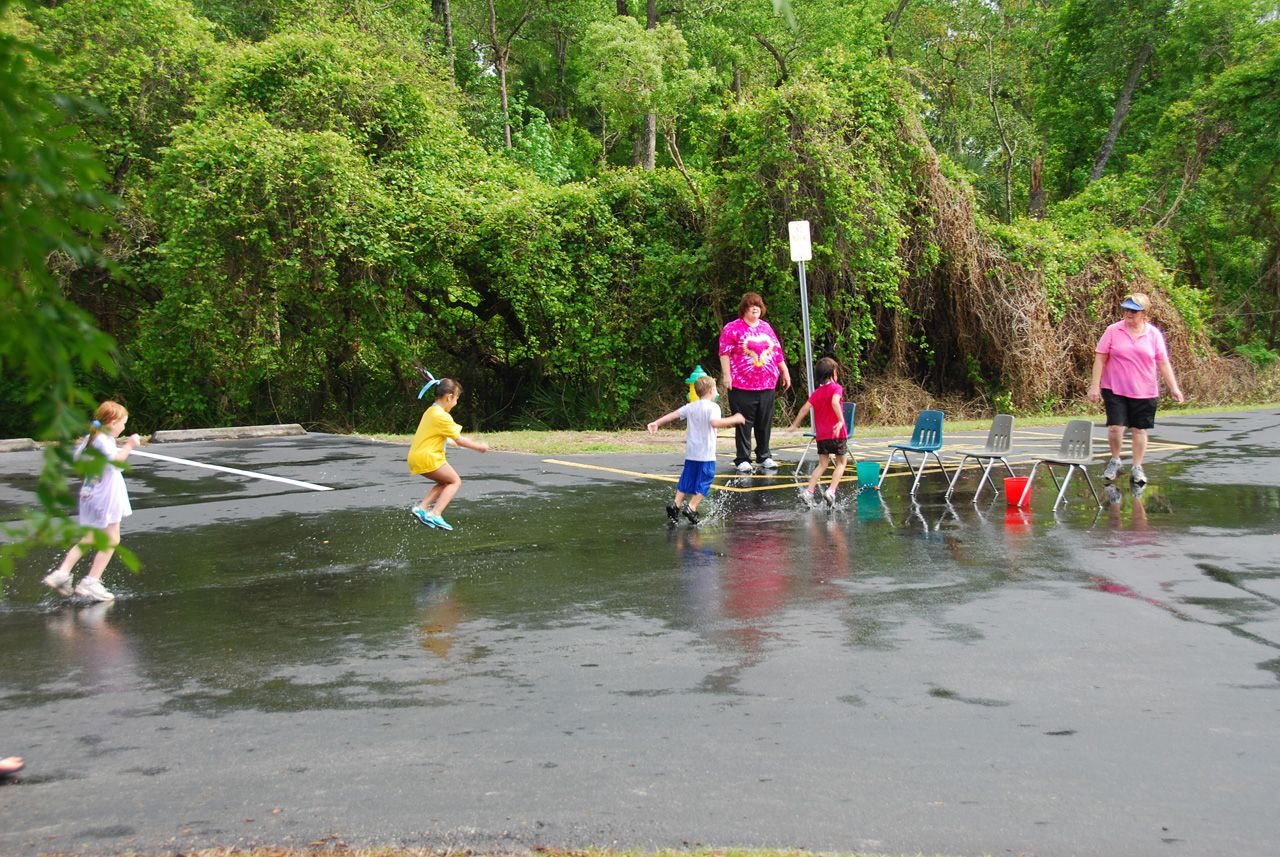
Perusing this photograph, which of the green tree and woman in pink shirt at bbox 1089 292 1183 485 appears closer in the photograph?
the green tree

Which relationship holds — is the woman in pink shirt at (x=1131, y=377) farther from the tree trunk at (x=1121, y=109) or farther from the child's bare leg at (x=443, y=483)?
the tree trunk at (x=1121, y=109)

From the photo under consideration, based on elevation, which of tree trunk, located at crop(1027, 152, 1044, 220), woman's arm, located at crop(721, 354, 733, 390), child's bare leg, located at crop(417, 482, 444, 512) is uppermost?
tree trunk, located at crop(1027, 152, 1044, 220)

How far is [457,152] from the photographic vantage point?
22812 millimetres

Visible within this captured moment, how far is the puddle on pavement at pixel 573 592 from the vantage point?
5.16m

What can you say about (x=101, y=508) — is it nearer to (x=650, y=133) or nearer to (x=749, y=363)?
(x=749, y=363)

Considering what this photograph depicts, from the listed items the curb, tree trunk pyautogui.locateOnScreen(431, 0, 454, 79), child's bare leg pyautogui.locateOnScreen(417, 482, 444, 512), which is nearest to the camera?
child's bare leg pyautogui.locateOnScreen(417, 482, 444, 512)

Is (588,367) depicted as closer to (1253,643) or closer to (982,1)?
(1253,643)

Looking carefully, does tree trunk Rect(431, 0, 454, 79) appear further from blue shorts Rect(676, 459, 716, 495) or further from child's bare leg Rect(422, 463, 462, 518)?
blue shorts Rect(676, 459, 716, 495)

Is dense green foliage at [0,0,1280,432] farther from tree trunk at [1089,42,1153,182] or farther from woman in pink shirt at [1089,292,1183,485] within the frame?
woman in pink shirt at [1089,292,1183,485]

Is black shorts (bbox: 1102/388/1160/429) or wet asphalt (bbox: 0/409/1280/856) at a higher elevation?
black shorts (bbox: 1102/388/1160/429)

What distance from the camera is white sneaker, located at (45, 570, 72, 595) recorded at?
6.71 m

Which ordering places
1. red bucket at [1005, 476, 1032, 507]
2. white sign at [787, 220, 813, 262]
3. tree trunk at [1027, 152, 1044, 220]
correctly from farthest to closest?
tree trunk at [1027, 152, 1044, 220] < white sign at [787, 220, 813, 262] < red bucket at [1005, 476, 1032, 507]

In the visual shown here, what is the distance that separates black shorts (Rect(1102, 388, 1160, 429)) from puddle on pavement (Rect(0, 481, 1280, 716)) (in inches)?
53.5

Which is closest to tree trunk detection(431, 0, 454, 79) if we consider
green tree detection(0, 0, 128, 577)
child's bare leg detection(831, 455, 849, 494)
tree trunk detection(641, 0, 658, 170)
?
tree trunk detection(641, 0, 658, 170)
